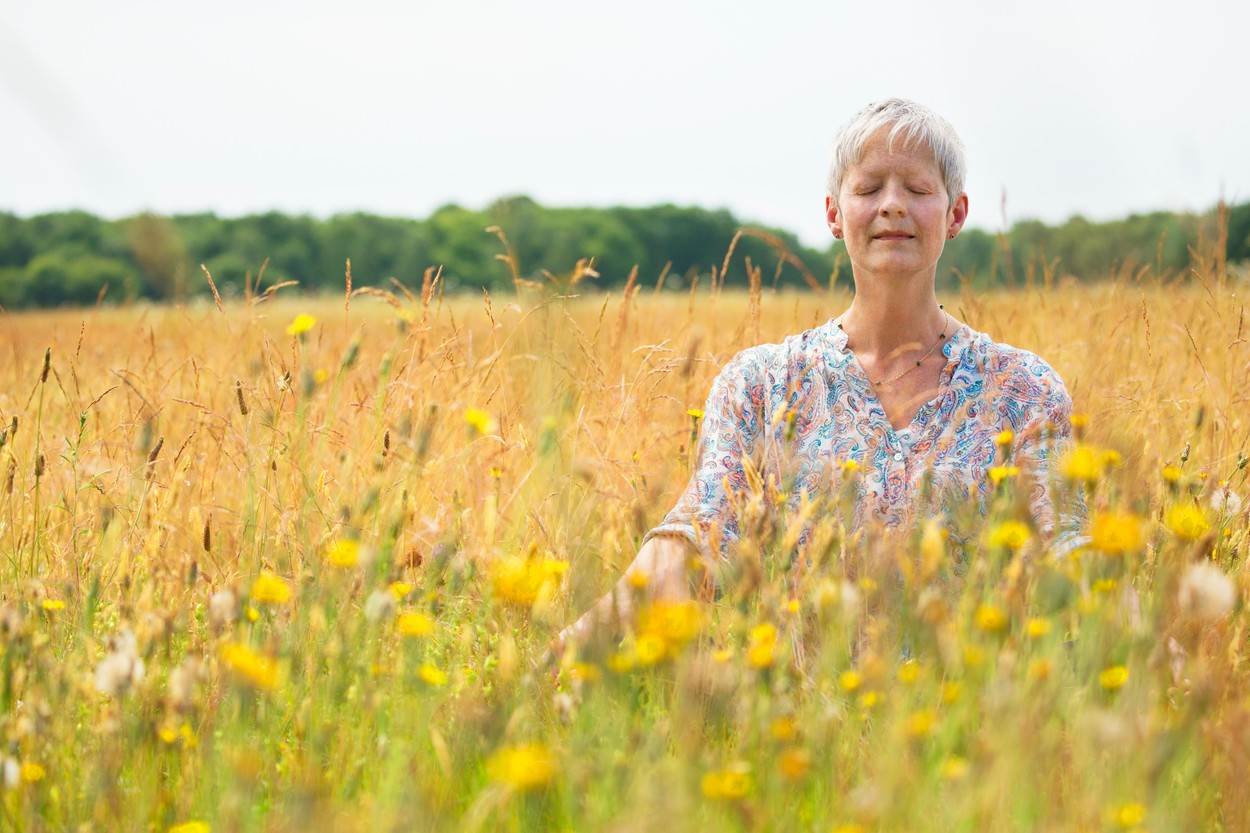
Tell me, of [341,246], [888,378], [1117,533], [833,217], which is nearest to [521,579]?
[1117,533]

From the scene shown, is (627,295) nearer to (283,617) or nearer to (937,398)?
(937,398)

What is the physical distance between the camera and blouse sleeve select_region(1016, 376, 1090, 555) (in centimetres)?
193

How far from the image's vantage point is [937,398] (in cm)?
238

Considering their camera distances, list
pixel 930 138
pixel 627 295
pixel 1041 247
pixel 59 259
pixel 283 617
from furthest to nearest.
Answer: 1. pixel 59 259
2. pixel 1041 247
3. pixel 627 295
4. pixel 930 138
5. pixel 283 617

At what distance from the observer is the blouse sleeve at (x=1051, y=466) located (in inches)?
76.0

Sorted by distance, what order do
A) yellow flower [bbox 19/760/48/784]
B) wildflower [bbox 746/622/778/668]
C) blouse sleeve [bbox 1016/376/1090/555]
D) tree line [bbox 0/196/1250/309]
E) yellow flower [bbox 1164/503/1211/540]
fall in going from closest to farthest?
wildflower [bbox 746/622/778/668] < yellow flower [bbox 19/760/48/784] < yellow flower [bbox 1164/503/1211/540] < blouse sleeve [bbox 1016/376/1090/555] < tree line [bbox 0/196/1250/309]

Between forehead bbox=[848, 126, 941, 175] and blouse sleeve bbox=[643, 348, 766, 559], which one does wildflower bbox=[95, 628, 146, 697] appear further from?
forehead bbox=[848, 126, 941, 175]

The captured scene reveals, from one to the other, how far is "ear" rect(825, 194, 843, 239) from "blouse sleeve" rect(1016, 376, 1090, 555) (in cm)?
63

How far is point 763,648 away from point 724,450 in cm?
118

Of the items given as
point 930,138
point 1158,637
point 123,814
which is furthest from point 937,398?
point 123,814

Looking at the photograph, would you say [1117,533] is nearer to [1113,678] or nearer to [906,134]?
[1113,678]

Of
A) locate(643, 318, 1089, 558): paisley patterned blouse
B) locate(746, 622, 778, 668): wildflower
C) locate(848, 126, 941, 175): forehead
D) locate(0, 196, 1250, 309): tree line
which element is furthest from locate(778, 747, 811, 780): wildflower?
locate(0, 196, 1250, 309): tree line

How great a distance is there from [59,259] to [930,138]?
51.4 m

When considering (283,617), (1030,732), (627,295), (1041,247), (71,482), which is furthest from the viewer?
(1041,247)
